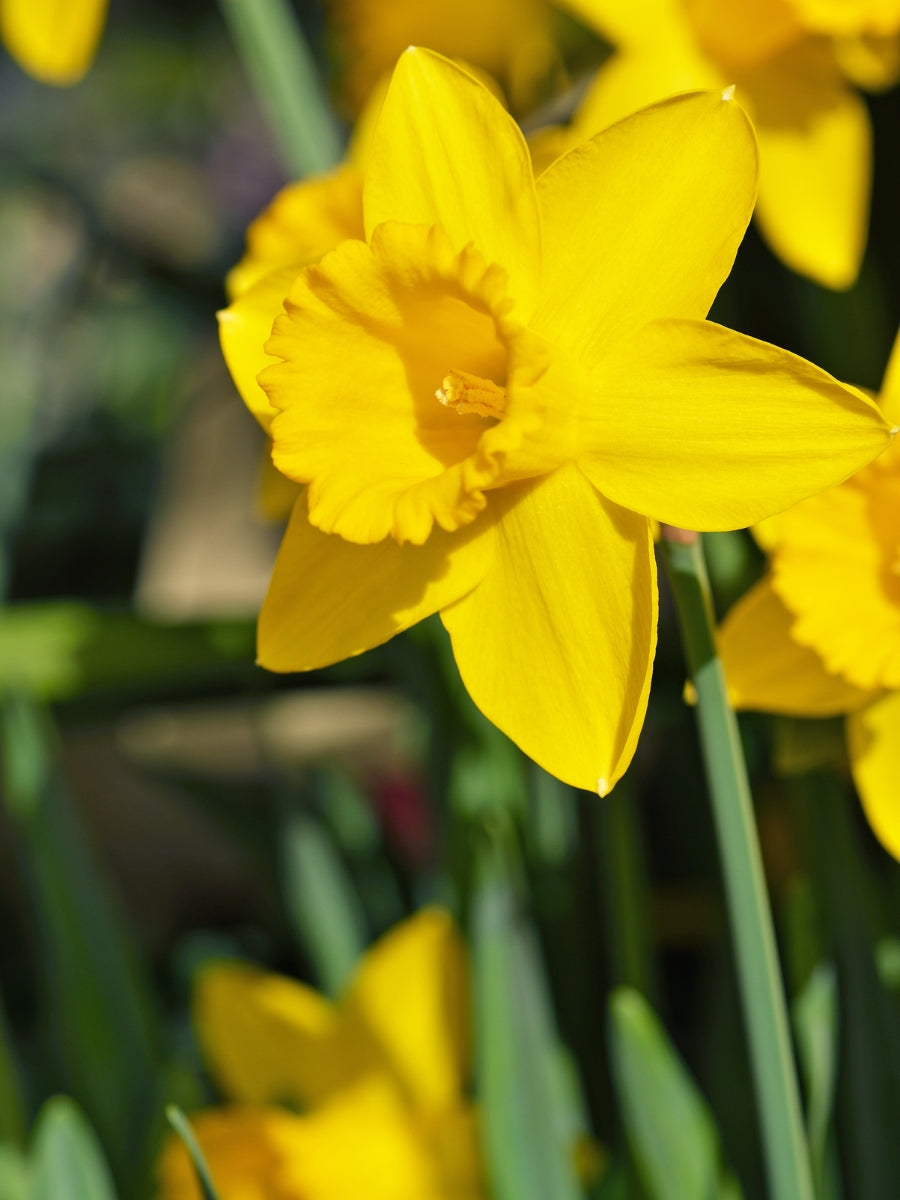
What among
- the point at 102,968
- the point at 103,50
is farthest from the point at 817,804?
the point at 103,50

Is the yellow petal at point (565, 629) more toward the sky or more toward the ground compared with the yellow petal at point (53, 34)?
more toward the ground

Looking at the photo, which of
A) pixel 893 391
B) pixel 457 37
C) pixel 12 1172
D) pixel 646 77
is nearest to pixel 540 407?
pixel 893 391

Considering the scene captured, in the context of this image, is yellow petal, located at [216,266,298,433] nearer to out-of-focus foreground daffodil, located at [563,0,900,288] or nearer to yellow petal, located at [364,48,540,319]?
yellow petal, located at [364,48,540,319]

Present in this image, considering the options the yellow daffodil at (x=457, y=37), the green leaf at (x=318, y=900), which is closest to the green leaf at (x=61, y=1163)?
the green leaf at (x=318, y=900)

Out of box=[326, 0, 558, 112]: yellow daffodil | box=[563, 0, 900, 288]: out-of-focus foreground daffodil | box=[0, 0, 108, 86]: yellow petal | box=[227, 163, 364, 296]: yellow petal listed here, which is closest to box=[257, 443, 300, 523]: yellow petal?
box=[227, 163, 364, 296]: yellow petal

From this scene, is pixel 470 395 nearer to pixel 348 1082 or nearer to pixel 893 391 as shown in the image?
pixel 893 391

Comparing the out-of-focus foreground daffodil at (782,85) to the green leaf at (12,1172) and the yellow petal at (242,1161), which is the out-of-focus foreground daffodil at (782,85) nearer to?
the yellow petal at (242,1161)

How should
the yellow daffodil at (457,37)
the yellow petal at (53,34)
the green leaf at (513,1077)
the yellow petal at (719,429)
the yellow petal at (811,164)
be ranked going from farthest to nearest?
the yellow daffodil at (457,37), the yellow petal at (53,34), the yellow petal at (811,164), the green leaf at (513,1077), the yellow petal at (719,429)

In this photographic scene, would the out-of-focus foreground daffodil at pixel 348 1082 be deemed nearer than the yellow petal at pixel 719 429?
No
